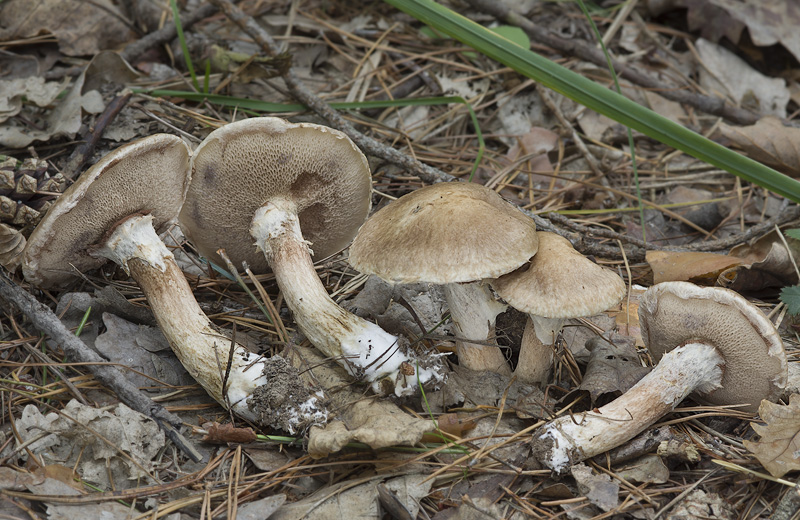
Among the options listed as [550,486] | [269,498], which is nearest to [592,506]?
[550,486]

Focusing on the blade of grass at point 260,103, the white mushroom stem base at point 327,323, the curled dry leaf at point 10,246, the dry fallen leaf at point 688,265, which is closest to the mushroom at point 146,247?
the curled dry leaf at point 10,246

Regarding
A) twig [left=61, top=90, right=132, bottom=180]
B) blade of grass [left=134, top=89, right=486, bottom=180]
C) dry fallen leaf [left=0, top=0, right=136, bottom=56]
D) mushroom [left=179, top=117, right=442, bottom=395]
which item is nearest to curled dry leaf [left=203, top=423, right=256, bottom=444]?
mushroom [left=179, top=117, right=442, bottom=395]

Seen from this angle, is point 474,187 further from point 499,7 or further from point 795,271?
point 499,7

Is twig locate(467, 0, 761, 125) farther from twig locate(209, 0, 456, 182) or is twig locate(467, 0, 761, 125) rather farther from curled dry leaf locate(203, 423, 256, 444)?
curled dry leaf locate(203, 423, 256, 444)

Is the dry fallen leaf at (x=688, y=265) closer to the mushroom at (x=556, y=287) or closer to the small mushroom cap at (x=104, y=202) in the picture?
the mushroom at (x=556, y=287)

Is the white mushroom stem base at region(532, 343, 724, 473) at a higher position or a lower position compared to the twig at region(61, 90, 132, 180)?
lower

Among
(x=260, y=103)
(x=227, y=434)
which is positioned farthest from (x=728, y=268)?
(x=260, y=103)
